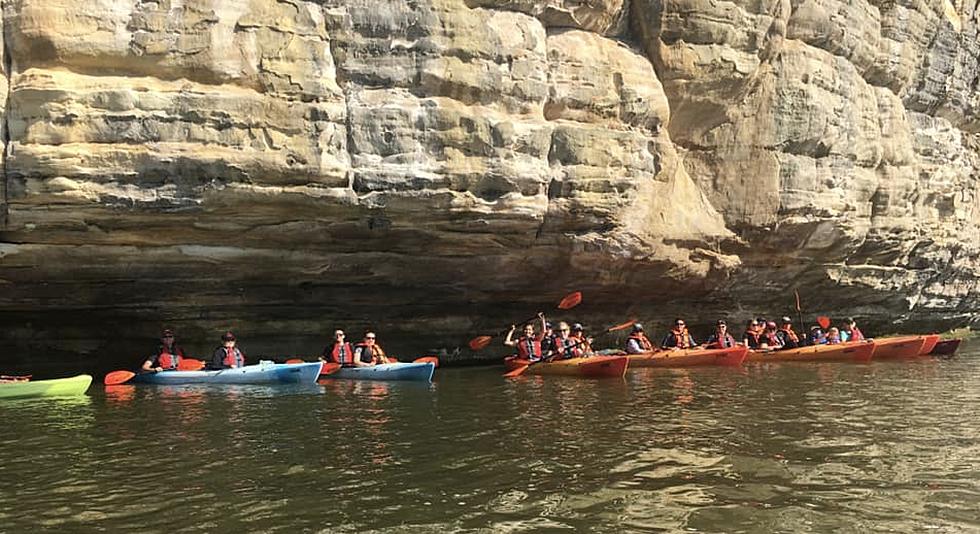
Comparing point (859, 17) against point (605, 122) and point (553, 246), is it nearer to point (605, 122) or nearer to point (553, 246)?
point (605, 122)

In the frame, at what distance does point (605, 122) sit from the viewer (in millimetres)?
14195

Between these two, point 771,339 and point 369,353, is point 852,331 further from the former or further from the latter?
point 369,353

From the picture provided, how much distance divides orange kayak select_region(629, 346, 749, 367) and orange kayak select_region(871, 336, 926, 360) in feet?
11.1

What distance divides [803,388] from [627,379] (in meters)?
2.87

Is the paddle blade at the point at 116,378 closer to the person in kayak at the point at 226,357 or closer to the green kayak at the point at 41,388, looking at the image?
the green kayak at the point at 41,388

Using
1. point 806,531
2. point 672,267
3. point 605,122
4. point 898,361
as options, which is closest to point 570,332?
point 672,267

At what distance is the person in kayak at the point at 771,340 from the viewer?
17.9 m

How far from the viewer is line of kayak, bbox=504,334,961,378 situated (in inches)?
556

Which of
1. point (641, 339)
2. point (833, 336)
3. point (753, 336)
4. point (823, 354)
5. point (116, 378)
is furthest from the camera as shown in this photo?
point (833, 336)

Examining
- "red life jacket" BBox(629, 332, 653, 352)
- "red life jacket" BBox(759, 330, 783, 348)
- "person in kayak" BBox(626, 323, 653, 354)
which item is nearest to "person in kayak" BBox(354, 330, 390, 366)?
"person in kayak" BBox(626, 323, 653, 354)

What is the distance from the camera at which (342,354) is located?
1502 centimetres

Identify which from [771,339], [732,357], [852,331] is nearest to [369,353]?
[732,357]

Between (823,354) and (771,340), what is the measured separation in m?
1.22

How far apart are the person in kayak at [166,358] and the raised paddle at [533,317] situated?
5.52m
